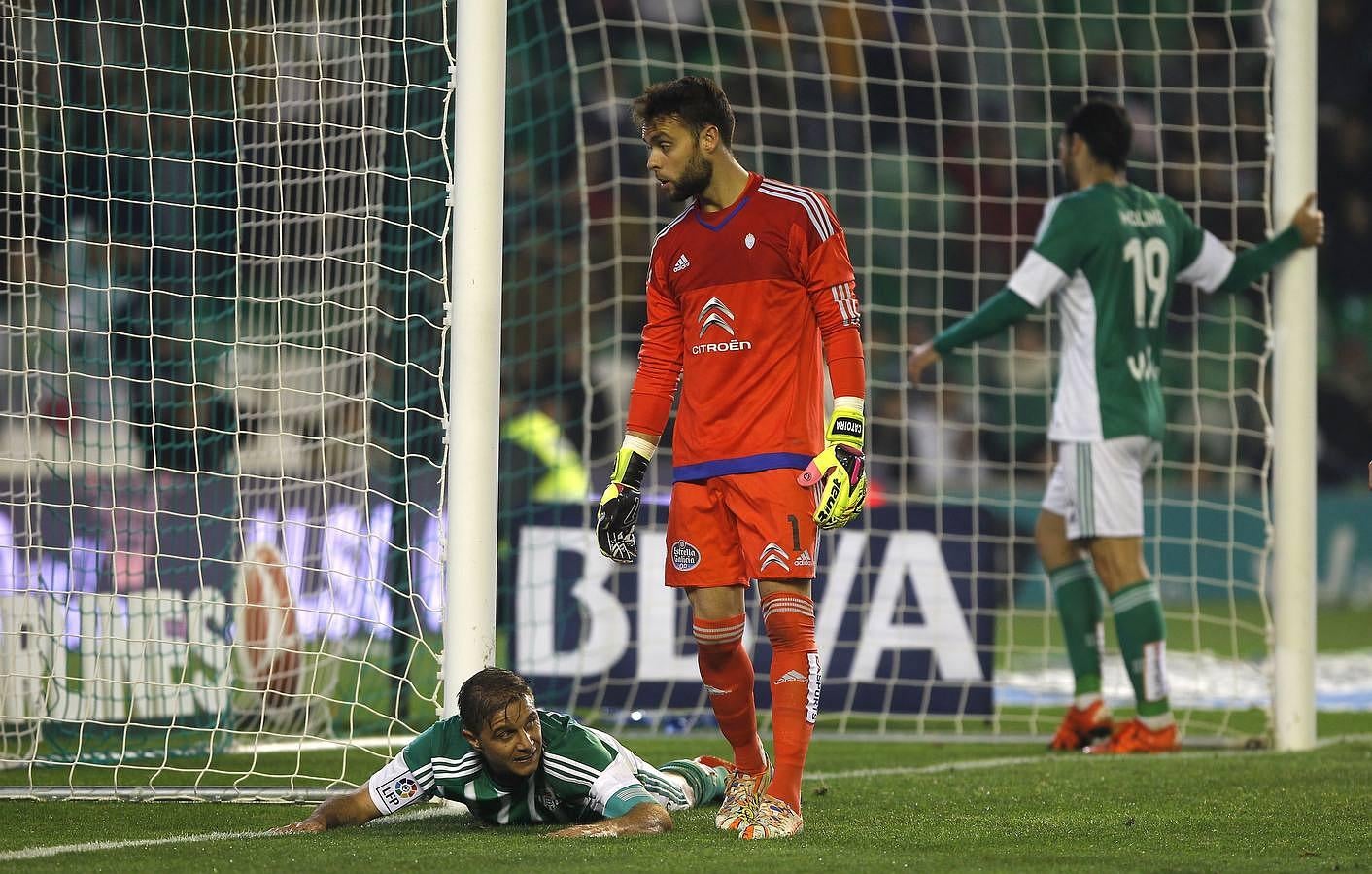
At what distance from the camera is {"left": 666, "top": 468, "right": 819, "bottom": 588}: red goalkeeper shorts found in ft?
12.2

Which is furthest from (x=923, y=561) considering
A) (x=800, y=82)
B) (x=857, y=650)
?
(x=800, y=82)

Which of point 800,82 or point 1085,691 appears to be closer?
point 1085,691

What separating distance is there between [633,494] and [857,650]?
3.19m

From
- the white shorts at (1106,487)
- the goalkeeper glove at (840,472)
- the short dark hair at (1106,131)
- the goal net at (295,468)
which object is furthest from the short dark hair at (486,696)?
the short dark hair at (1106,131)

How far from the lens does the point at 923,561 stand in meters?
7.07

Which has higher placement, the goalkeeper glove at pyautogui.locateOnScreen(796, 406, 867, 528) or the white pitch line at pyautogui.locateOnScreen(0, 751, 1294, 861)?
the goalkeeper glove at pyautogui.locateOnScreen(796, 406, 867, 528)

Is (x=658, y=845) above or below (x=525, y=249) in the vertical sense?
below

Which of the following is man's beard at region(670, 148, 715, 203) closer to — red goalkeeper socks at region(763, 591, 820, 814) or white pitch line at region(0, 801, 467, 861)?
red goalkeeper socks at region(763, 591, 820, 814)

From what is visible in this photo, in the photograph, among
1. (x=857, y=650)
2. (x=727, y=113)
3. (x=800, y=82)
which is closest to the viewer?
(x=727, y=113)

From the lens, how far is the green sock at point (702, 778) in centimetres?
424

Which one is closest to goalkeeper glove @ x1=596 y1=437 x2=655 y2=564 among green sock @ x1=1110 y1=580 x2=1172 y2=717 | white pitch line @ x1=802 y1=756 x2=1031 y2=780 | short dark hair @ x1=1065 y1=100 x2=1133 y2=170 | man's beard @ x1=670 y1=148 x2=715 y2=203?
man's beard @ x1=670 y1=148 x2=715 y2=203

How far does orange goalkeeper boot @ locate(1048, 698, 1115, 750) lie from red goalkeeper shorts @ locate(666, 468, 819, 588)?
2.40m

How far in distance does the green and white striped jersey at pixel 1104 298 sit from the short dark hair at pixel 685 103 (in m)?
2.24

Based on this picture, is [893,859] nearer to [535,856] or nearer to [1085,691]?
[535,856]
